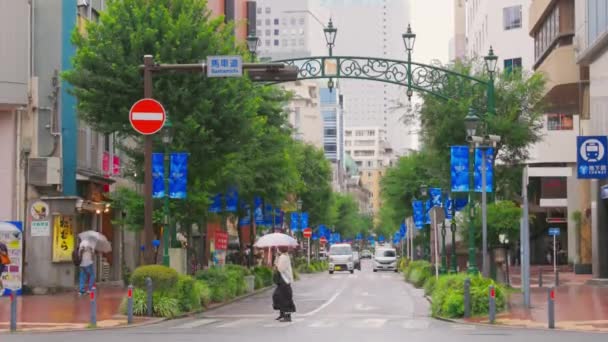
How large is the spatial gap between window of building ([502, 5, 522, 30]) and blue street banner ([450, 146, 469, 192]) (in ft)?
163

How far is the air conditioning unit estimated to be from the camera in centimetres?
3766

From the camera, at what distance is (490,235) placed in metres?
38.7

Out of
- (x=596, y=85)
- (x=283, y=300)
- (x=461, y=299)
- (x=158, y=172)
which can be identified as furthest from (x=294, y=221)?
(x=283, y=300)

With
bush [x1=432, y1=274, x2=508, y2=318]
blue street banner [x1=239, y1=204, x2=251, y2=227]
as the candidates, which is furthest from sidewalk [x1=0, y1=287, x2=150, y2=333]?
blue street banner [x1=239, y1=204, x2=251, y2=227]

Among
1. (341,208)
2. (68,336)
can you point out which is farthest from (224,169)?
(341,208)

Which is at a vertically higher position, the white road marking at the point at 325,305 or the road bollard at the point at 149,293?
the road bollard at the point at 149,293

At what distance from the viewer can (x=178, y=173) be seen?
30.6 meters

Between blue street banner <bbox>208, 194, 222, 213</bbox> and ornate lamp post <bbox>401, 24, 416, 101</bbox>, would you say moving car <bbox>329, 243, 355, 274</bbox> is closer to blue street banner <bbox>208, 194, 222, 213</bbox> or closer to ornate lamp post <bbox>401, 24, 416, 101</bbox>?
blue street banner <bbox>208, 194, 222, 213</bbox>

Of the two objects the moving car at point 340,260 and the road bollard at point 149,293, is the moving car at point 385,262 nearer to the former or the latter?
the moving car at point 340,260

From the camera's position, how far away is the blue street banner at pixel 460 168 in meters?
32.5

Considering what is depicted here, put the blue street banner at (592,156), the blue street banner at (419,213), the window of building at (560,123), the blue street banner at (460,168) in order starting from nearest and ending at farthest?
the blue street banner at (460,168) → the blue street banner at (592,156) → the blue street banner at (419,213) → the window of building at (560,123)

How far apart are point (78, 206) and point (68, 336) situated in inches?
748

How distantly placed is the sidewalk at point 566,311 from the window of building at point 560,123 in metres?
27.9

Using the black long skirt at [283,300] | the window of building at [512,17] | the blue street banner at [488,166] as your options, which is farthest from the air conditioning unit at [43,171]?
the window of building at [512,17]
